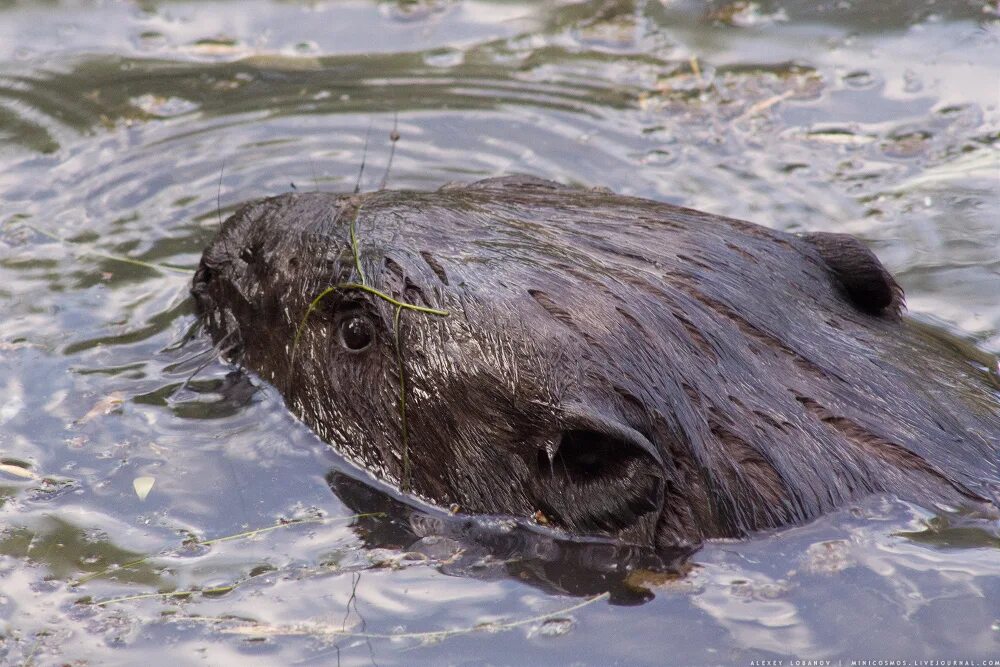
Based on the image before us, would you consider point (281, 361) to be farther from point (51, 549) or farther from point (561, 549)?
point (561, 549)

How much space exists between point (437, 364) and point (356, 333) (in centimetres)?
44

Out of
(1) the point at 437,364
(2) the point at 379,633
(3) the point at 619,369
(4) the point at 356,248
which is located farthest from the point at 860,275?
(2) the point at 379,633

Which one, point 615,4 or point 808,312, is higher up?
point 615,4

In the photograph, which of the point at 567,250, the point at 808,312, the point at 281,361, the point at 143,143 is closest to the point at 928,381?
the point at 808,312

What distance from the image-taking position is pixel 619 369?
405 centimetres

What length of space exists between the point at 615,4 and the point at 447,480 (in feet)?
16.3

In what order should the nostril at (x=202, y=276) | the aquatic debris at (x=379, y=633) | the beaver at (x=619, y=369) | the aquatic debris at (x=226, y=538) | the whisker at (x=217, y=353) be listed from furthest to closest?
the nostril at (x=202, y=276), the whisker at (x=217, y=353), the aquatic debris at (x=226, y=538), the beaver at (x=619, y=369), the aquatic debris at (x=379, y=633)

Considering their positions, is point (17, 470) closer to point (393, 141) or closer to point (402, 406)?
point (402, 406)

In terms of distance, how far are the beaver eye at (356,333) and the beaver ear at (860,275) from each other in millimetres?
1678

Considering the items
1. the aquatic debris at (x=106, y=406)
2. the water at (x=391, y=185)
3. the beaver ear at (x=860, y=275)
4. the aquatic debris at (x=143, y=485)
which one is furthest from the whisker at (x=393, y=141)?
the beaver ear at (x=860, y=275)

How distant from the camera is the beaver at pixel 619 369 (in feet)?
13.2

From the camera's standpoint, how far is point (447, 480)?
442 centimetres

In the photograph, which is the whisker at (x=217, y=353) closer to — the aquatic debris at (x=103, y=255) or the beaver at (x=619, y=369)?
the beaver at (x=619, y=369)

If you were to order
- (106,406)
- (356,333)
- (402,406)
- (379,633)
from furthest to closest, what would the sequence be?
(106,406)
(356,333)
(402,406)
(379,633)
